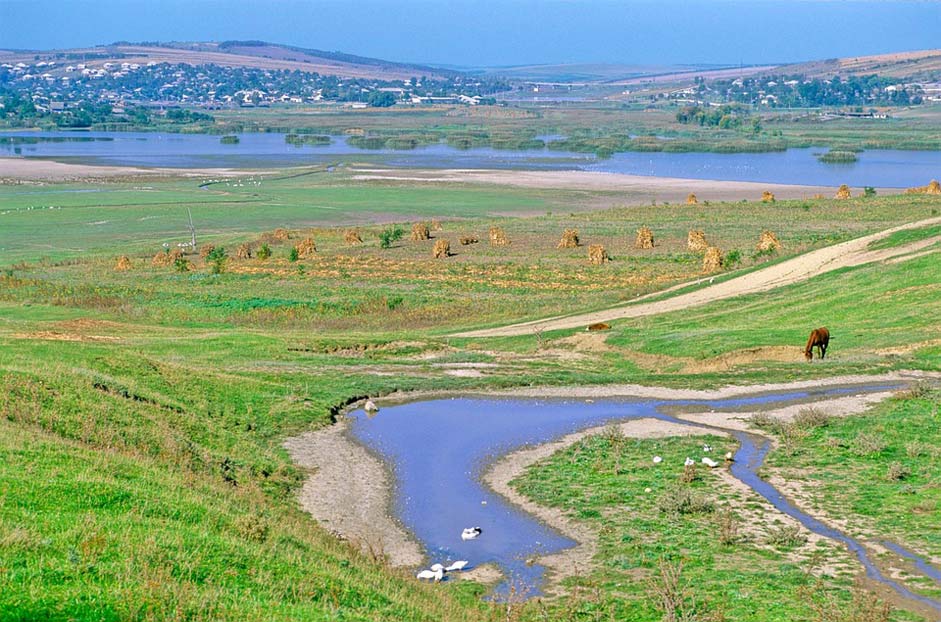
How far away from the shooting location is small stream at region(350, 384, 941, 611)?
62.0 ft

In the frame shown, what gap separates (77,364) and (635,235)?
50019 millimetres

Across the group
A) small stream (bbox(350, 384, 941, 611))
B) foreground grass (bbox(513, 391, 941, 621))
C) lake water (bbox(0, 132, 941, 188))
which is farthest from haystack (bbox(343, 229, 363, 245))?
lake water (bbox(0, 132, 941, 188))

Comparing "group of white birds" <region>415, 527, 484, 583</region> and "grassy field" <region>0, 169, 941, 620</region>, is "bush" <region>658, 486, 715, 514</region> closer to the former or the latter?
"grassy field" <region>0, 169, 941, 620</region>

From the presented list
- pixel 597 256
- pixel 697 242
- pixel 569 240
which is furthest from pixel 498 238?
pixel 697 242

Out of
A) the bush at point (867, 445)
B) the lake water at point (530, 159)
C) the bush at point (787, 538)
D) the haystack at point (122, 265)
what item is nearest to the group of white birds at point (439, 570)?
the bush at point (787, 538)

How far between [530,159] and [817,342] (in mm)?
124843

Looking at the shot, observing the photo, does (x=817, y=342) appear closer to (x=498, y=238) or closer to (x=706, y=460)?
(x=706, y=460)

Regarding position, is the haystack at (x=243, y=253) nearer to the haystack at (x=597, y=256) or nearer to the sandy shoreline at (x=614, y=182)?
the haystack at (x=597, y=256)

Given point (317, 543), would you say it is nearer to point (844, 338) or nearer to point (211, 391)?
point (211, 391)

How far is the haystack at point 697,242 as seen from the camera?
211 ft

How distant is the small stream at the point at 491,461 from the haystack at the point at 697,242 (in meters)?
34.8

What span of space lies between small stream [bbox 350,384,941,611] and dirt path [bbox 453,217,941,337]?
12.2m

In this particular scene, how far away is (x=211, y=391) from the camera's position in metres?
29.1

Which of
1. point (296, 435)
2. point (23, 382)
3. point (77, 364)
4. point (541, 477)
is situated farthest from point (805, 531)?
point (77, 364)
